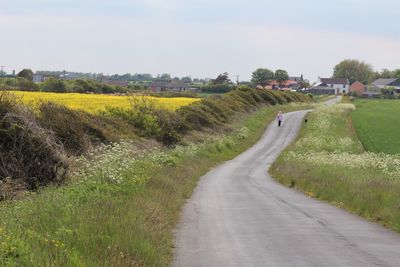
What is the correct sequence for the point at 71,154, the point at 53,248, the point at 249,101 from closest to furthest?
the point at 53,248 → the point at 71,154 → the point at 249,101

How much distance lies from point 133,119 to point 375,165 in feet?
62.9

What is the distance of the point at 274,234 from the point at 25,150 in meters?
9.16

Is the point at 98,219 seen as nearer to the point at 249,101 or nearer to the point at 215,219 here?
the point at 215,219

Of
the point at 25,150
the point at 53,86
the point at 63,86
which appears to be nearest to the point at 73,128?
the point at 25,150

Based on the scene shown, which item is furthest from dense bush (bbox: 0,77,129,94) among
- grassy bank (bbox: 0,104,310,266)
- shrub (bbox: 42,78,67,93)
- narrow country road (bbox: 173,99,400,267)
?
grassy bank (bbox: 0,104,310,266)

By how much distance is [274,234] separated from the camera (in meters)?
12.1

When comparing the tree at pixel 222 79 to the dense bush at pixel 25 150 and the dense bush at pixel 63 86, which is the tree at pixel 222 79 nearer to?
the dense bush at pixel 63 86

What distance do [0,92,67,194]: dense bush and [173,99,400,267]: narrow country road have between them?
4.53m

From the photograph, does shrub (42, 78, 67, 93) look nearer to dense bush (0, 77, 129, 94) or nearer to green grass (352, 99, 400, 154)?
dense bush (0, 77, 129, 94)

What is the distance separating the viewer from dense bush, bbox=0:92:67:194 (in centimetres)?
1723

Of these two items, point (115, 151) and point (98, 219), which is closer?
point (98, 219)

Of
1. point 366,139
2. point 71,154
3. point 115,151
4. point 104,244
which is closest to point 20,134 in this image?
point 115,151

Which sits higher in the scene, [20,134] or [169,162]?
[20,134]

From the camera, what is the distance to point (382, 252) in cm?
1038
